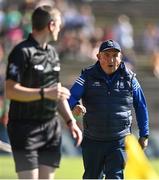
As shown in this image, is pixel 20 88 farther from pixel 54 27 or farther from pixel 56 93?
pixel 54 27

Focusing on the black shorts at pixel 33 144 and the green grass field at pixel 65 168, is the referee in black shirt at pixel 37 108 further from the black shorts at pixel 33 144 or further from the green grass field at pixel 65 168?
the green grass field at pixel 65 168

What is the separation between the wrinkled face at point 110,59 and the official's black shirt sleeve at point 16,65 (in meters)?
1.30

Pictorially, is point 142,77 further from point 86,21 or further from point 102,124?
point 102,124

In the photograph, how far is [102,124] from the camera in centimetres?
860

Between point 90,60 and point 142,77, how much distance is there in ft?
4.98

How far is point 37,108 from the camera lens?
7539mm

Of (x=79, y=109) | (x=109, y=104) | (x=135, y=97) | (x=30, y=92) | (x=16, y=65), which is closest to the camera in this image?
(x=30, y=92)

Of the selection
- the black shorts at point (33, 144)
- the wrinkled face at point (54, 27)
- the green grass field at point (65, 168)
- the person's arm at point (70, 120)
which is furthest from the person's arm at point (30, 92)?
the green grass field at point (65, 168)

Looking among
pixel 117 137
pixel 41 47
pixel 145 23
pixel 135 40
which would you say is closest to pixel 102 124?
pixel 117 137

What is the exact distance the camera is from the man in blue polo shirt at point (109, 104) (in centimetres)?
857

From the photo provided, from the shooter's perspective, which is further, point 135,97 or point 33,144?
point 135,97

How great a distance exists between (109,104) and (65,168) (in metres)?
7.17

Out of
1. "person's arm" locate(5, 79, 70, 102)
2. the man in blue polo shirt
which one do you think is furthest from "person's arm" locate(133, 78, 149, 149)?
"person's arm" locate(5, 79, 70, 102)

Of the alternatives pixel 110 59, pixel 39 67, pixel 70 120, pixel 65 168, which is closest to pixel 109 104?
pixel 110 59
